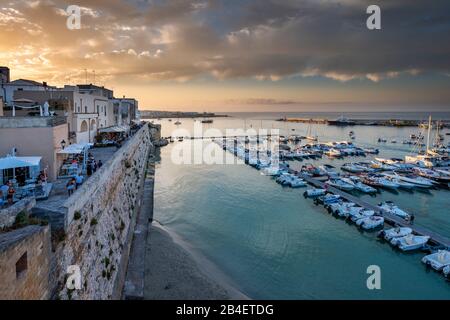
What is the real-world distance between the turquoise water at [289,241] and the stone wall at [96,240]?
21.6 ft

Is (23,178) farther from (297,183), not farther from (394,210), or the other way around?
(297,183)

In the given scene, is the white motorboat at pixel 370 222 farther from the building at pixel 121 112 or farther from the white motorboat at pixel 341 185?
the building at pixel 121 112

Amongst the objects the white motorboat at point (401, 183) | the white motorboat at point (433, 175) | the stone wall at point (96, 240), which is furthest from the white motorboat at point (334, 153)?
the stone wall at point (96, 240)

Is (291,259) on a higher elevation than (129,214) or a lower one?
lower

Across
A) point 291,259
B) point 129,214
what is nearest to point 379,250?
point 291,259

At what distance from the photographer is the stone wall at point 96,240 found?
352 inches

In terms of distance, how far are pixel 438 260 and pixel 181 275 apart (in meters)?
14.7

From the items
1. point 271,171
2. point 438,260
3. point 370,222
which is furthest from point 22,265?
point 271,171

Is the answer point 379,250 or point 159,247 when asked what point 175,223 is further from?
point 379,250

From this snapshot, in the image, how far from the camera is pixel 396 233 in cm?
2211

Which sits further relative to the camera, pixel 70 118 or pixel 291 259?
pixel 70 118

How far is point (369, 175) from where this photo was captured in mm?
42062

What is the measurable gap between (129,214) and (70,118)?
29.1 ft

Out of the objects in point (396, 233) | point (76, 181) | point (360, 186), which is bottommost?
point (396, 233)
